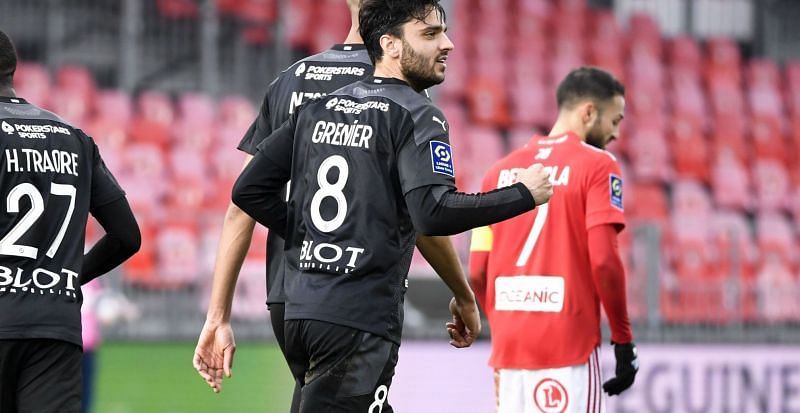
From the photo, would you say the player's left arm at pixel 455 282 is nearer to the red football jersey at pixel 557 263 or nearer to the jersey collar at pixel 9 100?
the red football jersey at pixel 557 263

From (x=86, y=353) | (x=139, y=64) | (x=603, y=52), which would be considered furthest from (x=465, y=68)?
(x=86, y=353)

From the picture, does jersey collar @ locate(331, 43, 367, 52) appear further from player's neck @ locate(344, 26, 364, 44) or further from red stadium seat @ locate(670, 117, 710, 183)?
red stadium seat @ locate(670, 117, 710, 183)

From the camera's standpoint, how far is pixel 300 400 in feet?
12.3

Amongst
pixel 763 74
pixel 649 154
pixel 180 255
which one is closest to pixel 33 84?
pixel 180 255

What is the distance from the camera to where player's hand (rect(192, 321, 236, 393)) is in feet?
12.9

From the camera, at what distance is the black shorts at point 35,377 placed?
13.4 feet

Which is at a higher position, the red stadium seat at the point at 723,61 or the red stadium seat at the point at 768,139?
the red stadium seat at the point at 723,61

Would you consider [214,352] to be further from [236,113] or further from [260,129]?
[236,113]

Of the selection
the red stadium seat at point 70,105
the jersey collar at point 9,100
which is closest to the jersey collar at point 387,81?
the jersey collar at point 9,100

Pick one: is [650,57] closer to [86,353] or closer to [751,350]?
[751,350]

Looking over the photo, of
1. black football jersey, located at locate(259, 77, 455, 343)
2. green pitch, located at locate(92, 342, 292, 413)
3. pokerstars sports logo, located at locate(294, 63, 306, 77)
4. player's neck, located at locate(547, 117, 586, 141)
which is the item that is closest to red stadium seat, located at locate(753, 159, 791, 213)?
green pitch, located at locate(92, 342, 292, 413)

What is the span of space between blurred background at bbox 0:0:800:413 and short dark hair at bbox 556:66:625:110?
3.23m

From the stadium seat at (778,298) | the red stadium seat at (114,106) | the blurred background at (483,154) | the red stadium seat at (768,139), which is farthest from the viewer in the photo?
the red stadium seat at (768,139)

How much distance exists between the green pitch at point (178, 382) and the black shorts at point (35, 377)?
14.2 feet
